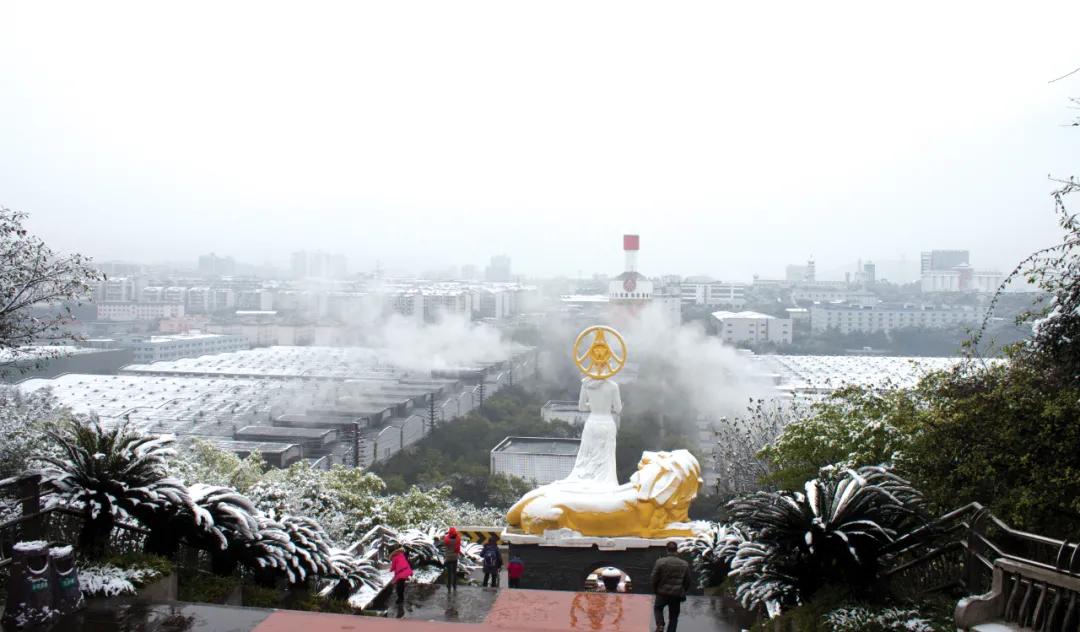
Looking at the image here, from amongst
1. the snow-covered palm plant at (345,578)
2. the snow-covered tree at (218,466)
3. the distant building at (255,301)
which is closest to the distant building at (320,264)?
the distant building at (255,301)

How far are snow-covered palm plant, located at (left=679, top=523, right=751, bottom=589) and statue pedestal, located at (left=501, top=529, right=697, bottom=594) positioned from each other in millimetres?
1382

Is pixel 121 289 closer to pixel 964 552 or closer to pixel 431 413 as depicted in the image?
pixel 431 413

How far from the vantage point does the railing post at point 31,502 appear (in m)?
6.31

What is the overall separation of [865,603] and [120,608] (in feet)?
16.1

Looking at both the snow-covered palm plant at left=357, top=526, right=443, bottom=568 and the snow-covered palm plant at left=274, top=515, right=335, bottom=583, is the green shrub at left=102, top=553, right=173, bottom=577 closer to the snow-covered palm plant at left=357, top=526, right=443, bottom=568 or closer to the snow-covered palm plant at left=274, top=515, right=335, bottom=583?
the snow-covered palm plant at left=274, top=515, right=335, bottom=583

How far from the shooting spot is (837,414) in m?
10.8

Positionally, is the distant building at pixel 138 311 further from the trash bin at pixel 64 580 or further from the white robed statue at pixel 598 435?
the trash bin at pixel 64 580

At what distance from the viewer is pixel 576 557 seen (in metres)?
11.7

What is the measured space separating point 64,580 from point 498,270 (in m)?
76.0

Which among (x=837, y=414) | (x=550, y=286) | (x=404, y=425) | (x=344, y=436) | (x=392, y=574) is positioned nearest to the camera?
(x=392, y=574)

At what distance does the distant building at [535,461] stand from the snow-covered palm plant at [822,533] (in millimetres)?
21269

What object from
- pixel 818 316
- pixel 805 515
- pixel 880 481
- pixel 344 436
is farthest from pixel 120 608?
pixel 818 316

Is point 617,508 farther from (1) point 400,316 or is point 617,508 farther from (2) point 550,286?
(2) point 550,286

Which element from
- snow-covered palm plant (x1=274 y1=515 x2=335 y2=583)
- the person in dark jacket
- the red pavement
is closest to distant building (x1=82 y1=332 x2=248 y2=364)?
snow-covered palm plant (x1=274 y1=515 x2=335 y2=583)
